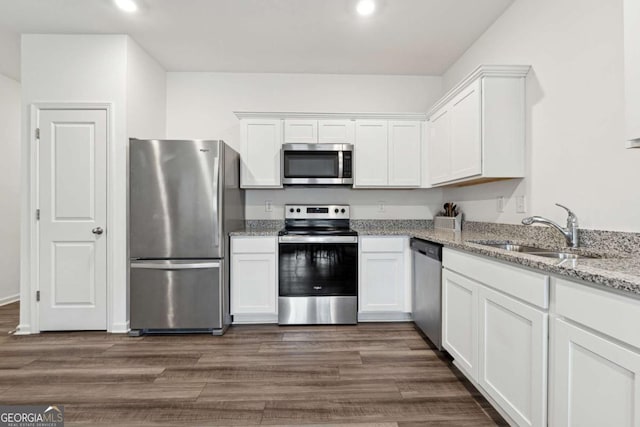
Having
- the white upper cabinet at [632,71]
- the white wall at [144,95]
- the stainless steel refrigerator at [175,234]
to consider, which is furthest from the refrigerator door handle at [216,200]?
the white upper cabinet at [632,71]

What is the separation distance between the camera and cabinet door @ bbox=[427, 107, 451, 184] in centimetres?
291

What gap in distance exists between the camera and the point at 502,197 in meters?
2.60

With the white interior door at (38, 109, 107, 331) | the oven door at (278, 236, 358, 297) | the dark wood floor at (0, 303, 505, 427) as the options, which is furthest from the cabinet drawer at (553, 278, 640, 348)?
the white interior door at (38, 109, 107, 331)

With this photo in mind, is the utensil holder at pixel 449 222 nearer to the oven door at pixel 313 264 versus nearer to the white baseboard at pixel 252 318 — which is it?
the oven door at pixel 313 264

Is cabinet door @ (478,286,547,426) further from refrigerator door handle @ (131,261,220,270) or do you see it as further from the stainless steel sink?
refrigerator door handle @ (131,261,220,270)

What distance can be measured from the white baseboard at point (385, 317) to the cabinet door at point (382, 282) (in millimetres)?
83

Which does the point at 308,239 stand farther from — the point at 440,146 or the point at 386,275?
the point at 440,146

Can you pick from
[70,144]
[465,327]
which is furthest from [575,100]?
[70,144]

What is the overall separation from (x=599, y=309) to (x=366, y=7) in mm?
2469

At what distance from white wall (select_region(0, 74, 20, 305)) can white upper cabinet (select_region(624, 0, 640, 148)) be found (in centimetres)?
550

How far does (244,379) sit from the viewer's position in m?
2.14

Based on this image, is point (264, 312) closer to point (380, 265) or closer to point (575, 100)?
point (380, 265)

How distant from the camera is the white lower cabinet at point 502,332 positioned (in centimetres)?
133

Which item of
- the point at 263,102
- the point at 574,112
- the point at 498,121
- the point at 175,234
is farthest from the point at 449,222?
the point at 175,234
